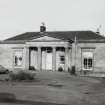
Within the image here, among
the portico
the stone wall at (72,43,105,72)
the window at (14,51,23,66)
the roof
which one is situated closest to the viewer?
the stone wall at (72,43,105,72)

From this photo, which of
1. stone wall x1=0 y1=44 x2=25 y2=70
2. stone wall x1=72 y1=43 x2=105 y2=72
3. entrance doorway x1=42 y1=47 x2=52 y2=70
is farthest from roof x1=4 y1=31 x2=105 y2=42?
entrance doorway x1=42 y1=47 x2=52 y2=70

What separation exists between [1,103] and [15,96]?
7.04 feet

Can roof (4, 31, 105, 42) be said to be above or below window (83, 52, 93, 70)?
above

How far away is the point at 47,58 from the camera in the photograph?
3606 centimetres

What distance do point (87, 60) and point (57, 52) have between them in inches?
163

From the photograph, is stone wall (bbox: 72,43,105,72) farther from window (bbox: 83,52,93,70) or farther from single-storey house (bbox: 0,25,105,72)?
window (bbox: 83,52,93,70)

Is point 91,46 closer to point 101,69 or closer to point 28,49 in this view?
point 101,69

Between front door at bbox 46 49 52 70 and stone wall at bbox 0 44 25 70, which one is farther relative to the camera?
stone wall at bbox 0 44 25 70

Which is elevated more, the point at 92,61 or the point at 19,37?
the point at 19,37

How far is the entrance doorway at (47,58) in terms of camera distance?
36.0 m

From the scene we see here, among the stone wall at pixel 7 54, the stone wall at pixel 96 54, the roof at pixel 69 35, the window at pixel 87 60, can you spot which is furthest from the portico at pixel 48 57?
the stone wall at pixel 7 54

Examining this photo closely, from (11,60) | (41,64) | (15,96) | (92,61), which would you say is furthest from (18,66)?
(15,96)

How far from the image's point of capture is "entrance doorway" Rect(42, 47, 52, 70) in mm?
35969

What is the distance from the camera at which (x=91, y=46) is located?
34.4 metres
